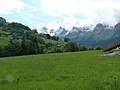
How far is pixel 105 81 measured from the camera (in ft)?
72.2

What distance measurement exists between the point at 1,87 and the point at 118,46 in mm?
49760

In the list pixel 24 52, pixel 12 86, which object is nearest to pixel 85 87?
pixel 12 86

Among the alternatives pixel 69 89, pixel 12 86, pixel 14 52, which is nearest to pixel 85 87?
pixel 69 89

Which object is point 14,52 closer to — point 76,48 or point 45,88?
point 76,48

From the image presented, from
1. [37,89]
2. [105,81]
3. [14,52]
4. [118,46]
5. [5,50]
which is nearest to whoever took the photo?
[37,89]

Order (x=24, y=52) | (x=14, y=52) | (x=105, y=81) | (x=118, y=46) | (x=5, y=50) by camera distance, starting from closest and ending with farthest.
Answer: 1. (x=105, y=81)
2. (x=118, y=46)
3. (x=24, y=52)
4. (x=14, y=52)
5. (x=5, y=50)

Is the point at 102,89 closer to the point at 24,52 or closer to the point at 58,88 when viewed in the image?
the point at 58,88

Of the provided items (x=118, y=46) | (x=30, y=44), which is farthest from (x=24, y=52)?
(x=118, y=46)

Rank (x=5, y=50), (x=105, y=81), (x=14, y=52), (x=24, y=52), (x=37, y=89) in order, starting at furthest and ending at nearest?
(x=5, y=50), (x=14, y=52), (x=24, y=52), (x=105, y=81), (x=37, y=89)

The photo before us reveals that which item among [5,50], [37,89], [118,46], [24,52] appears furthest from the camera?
[5,50]

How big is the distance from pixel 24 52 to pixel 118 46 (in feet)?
234

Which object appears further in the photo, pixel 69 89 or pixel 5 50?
pixel 5 50

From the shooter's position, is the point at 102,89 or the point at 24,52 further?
the point at 24,52

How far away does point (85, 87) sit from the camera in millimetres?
20031
